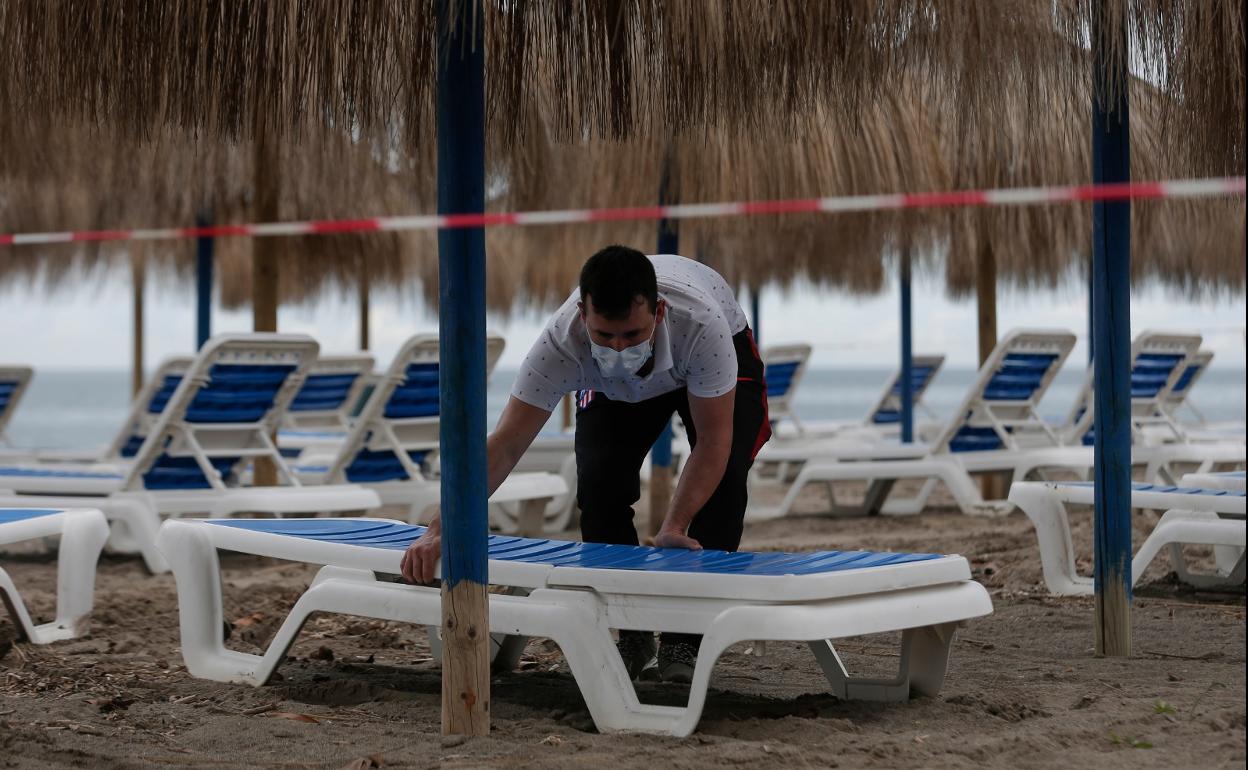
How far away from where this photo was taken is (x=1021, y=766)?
2531 millimetres

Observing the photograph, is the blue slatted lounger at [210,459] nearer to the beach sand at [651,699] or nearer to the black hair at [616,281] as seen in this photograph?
the beach sand at [651,699]

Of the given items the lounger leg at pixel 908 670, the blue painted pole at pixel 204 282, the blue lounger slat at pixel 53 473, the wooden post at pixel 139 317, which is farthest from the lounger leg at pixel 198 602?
the wooden post at pixel 139 317

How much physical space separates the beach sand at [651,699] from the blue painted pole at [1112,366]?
0.16m

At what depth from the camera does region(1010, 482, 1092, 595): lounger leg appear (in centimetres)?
459

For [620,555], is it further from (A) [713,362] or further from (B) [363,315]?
(B) [363,315]

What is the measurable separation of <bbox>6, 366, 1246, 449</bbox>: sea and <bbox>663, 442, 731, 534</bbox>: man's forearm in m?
24.3

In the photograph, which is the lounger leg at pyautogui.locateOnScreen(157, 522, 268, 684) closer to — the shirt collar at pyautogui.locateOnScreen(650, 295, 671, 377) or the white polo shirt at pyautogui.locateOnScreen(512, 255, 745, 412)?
the white polo shirt at pyautogui.locateOnScreen(512, 255, 745, 412)

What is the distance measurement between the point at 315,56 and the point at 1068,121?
2965 mm

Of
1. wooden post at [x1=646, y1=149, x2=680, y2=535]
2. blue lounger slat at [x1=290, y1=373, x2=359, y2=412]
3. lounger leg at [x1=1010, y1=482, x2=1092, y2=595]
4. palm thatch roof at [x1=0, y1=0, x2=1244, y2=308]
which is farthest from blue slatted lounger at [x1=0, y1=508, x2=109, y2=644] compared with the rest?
blue lounger slat at [x1=290, y1=373, x2=359, y2=412]

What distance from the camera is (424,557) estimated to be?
3.03 meters

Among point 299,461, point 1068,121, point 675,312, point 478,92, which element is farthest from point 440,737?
point 299,461

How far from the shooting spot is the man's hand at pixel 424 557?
302 cm

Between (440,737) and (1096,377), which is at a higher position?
(1096,377)

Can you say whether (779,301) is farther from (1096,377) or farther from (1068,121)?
(1096,377)
